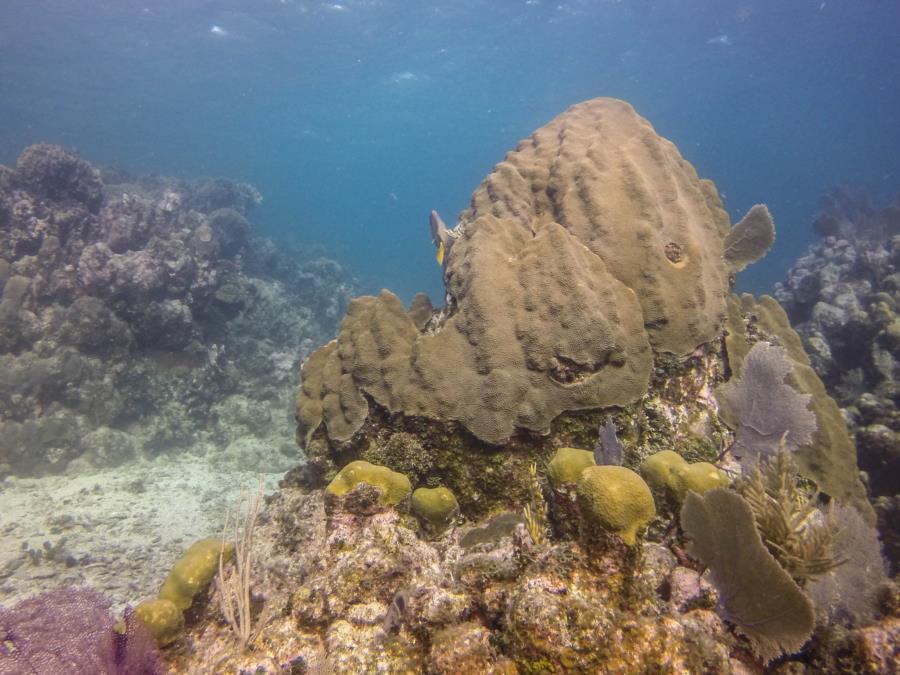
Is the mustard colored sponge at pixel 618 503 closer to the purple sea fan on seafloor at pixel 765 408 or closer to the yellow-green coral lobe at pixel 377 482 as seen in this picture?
the yellow-green coral lobe at pixel 377 482

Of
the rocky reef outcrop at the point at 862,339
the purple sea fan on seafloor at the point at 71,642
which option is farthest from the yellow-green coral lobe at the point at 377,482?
the rocky reef outcrop at the point at 862,339

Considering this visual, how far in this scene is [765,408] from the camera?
4.15 m

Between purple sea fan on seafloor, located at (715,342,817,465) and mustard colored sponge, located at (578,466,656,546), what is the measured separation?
233cm

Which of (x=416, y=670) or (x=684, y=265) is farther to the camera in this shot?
(x=684, y=265)

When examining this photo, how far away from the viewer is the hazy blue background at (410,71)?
99.3ft

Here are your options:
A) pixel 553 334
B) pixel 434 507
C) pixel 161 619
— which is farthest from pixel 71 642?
pixel 553 334

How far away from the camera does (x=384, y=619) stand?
278 cm

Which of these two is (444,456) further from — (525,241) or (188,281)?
(188,281)

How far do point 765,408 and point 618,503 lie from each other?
2648 mm

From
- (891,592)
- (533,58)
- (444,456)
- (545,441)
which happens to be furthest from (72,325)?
(533,58)

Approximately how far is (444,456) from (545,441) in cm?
86

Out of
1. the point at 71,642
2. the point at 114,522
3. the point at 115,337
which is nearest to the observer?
the point at 71,642

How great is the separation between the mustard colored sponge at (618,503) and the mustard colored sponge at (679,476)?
0.65 metres

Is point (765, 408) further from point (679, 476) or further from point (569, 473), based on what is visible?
point (569, 473)
